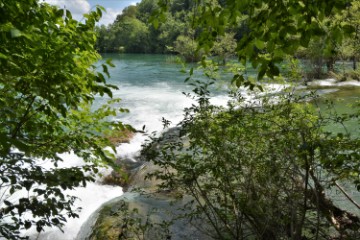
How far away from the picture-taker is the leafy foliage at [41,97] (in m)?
1.62

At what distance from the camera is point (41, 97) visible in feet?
8.04

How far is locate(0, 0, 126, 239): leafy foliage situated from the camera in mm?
1617

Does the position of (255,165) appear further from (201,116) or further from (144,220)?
(144,220)

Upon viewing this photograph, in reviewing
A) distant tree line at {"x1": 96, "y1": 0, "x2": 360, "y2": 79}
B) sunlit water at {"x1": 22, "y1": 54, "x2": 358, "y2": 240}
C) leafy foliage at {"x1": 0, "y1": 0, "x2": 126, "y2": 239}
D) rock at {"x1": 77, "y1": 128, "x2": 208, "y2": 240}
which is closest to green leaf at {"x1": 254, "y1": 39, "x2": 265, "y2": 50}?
distant tree line at {"x1": 96, "y1": 0, "x2": 360, "y2": 79}

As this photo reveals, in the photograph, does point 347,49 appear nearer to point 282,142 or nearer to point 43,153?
point 282,142

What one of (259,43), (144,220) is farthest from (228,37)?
(259,43)

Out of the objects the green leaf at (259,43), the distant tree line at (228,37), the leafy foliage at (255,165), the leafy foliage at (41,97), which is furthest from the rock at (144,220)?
the green leaf at (259,43)

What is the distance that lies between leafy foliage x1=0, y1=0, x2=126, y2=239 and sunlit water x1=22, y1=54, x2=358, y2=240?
73cm

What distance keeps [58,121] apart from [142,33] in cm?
7557

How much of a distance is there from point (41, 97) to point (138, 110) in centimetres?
1428

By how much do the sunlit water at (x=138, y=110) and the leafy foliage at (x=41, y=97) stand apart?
0.73 metres

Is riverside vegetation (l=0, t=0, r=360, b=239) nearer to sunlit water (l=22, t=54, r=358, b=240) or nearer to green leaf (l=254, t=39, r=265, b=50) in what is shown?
green leaf (l=254, t=39, r=265, b=50)

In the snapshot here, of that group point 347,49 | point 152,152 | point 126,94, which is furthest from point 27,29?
point 347,49

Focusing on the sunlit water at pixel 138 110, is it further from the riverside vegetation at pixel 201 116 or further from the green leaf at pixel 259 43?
the green leaf at pixel 259 43
